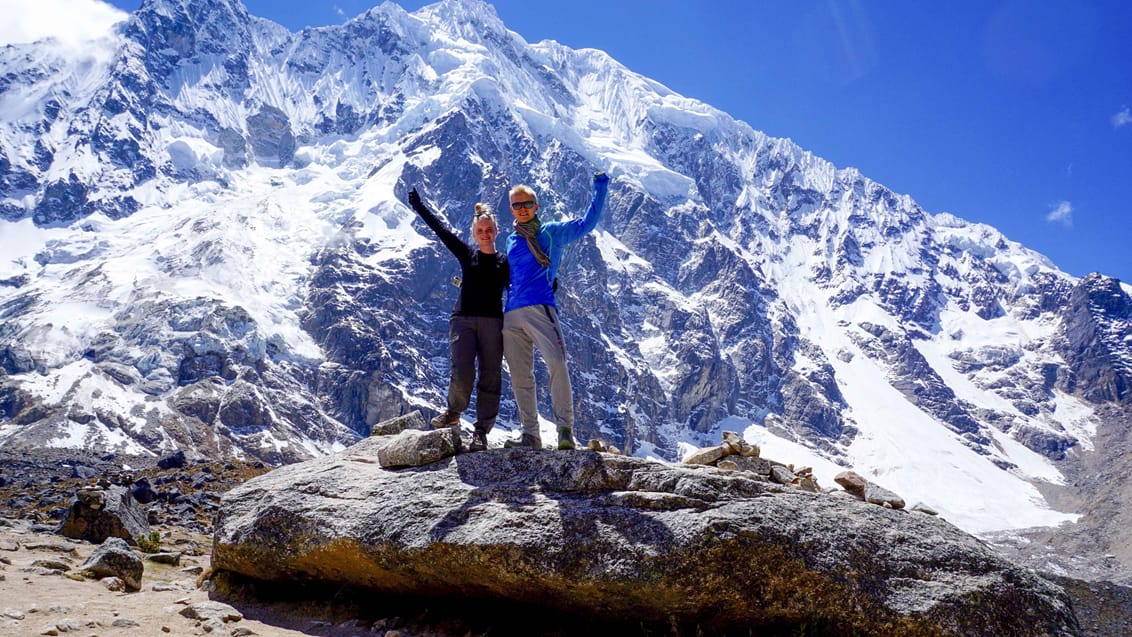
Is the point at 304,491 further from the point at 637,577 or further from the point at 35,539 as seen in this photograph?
the point at 35,539

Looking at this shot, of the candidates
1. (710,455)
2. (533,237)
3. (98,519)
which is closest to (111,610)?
(533,237)

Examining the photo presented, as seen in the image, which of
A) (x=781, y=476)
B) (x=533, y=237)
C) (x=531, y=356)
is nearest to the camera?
(x=781, y=476)

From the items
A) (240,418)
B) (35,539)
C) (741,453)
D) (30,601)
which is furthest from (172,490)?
(240,418)

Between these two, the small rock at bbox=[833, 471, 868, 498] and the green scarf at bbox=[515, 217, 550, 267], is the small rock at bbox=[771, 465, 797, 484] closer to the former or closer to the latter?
the small rock at bbox=[833, 471, 868, 498]

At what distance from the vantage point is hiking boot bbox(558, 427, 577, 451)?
1004cm

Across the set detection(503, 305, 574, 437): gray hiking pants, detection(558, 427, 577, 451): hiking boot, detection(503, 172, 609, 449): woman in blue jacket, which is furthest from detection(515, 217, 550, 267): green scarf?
detection(558, 427, 577, 451): hiking boot

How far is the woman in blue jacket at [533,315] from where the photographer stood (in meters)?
10.2

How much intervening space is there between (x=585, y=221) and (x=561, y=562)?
4.99 meters

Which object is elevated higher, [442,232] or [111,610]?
[442,232]

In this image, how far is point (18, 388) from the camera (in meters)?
174

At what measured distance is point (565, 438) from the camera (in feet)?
33.2

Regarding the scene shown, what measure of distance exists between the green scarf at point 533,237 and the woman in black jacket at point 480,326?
43cm

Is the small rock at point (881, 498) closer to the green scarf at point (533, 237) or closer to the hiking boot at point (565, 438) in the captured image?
the hiking boot at point (565, 438)

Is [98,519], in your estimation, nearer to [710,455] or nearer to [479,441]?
[479,441]
